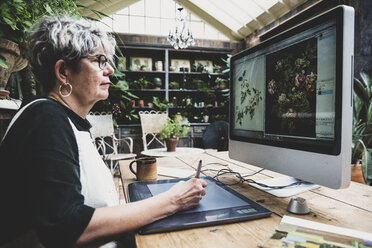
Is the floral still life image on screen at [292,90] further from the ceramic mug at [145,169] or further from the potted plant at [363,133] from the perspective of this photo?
the potted plant at [363,133]

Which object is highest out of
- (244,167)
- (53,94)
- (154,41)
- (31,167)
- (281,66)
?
(154,41)

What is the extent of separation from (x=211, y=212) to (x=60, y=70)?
71cm

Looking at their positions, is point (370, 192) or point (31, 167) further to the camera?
point (370, 192)

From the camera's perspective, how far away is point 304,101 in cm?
80

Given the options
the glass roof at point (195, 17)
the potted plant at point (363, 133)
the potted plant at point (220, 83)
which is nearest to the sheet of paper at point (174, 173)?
the potted plant at point (363, 133)

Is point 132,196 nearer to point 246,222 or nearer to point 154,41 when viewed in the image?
point 246,222

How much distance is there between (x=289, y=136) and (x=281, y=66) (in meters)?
0.26

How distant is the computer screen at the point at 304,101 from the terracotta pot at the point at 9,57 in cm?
119

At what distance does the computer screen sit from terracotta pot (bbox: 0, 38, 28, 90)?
3.90 ft

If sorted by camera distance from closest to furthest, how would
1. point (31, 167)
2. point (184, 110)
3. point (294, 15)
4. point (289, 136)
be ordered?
point (31, 167), point (289, 136), point (294, 15), point (184, 110)

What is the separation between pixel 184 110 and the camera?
5672mm

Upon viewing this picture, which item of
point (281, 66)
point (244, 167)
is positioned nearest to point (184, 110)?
point (244, 167)

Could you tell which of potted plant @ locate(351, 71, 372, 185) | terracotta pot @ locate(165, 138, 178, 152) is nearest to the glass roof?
potted plant @ locate(351, 71, 372, 185)

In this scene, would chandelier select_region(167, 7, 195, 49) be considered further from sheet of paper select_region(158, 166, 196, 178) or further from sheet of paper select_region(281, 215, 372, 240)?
sheet of paper select_region(281, 215, 372, 240)
